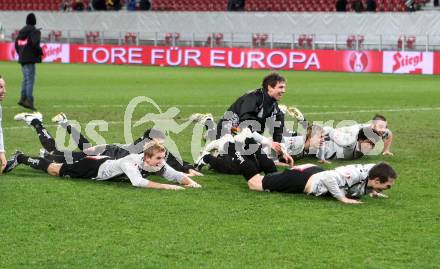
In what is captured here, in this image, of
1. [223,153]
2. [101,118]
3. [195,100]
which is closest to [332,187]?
[223,153]

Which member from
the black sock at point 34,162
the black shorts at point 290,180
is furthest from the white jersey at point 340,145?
the black sock at point 34,162

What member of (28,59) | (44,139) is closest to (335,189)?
(44,139)

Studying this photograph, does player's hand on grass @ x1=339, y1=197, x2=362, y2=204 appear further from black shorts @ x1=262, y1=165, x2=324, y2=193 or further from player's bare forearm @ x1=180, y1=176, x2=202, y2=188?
player's bare forearm @ x1=180, y1=176, x2=202, y2=188

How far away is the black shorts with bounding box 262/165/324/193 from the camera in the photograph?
416 inches

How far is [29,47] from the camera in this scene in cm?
2184

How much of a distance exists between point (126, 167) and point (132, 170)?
0.09 metres

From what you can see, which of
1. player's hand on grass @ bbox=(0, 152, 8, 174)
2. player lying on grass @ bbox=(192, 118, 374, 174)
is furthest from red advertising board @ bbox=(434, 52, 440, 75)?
player's hand on grass @ bbox=(0, 152, 8, 174)

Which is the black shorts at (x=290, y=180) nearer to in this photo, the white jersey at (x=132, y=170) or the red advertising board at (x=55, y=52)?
the white jersey at (x=132, y=170)

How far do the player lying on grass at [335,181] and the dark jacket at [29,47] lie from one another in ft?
39.0

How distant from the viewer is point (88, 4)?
52906 millimetres

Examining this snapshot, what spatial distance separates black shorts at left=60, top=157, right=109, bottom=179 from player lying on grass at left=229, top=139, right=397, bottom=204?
1927 millimetres

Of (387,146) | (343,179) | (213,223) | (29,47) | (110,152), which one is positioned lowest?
(213,223)

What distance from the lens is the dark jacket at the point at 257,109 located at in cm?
1265

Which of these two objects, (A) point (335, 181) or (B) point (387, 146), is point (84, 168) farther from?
(B) point (387, 146)
